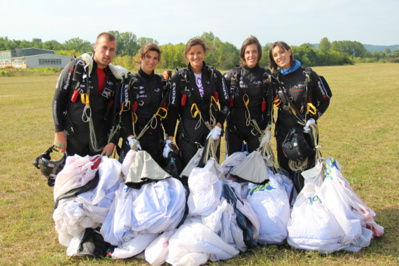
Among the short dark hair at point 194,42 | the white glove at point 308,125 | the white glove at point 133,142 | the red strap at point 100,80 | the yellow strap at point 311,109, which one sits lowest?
the white glove at point 133,142

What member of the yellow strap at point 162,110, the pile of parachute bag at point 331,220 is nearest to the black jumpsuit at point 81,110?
the yellow strap at point 162,110

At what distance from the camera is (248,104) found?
3.67 m

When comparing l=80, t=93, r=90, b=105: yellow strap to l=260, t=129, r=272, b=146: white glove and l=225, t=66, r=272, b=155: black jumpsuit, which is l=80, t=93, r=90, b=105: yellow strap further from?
l=260, t=129, r=272, b=146: white glove

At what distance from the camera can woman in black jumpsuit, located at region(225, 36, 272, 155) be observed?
3.59 meters

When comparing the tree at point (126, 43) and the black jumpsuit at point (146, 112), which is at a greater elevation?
the tree at point (126, 43)

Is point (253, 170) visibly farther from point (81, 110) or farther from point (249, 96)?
point (81, 110)

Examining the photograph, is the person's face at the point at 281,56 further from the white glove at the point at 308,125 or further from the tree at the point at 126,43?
the tree at the point at 126,43

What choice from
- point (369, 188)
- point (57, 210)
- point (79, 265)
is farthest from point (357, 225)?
point (57, 210)

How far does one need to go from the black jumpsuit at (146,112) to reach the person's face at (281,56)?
1300mm

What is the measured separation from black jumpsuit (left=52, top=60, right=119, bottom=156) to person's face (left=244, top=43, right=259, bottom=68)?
4.84 feet

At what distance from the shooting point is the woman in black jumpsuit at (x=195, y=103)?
3.42 metres

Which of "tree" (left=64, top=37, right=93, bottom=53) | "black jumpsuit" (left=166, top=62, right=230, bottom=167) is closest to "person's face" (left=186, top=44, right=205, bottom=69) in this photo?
"black jumpsuit" (left=166, top=62, right=230, bottom=167)

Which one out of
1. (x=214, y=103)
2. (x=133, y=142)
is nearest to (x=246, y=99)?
(x=214, y=103)

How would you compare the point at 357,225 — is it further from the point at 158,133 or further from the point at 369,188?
the point at 158,133
